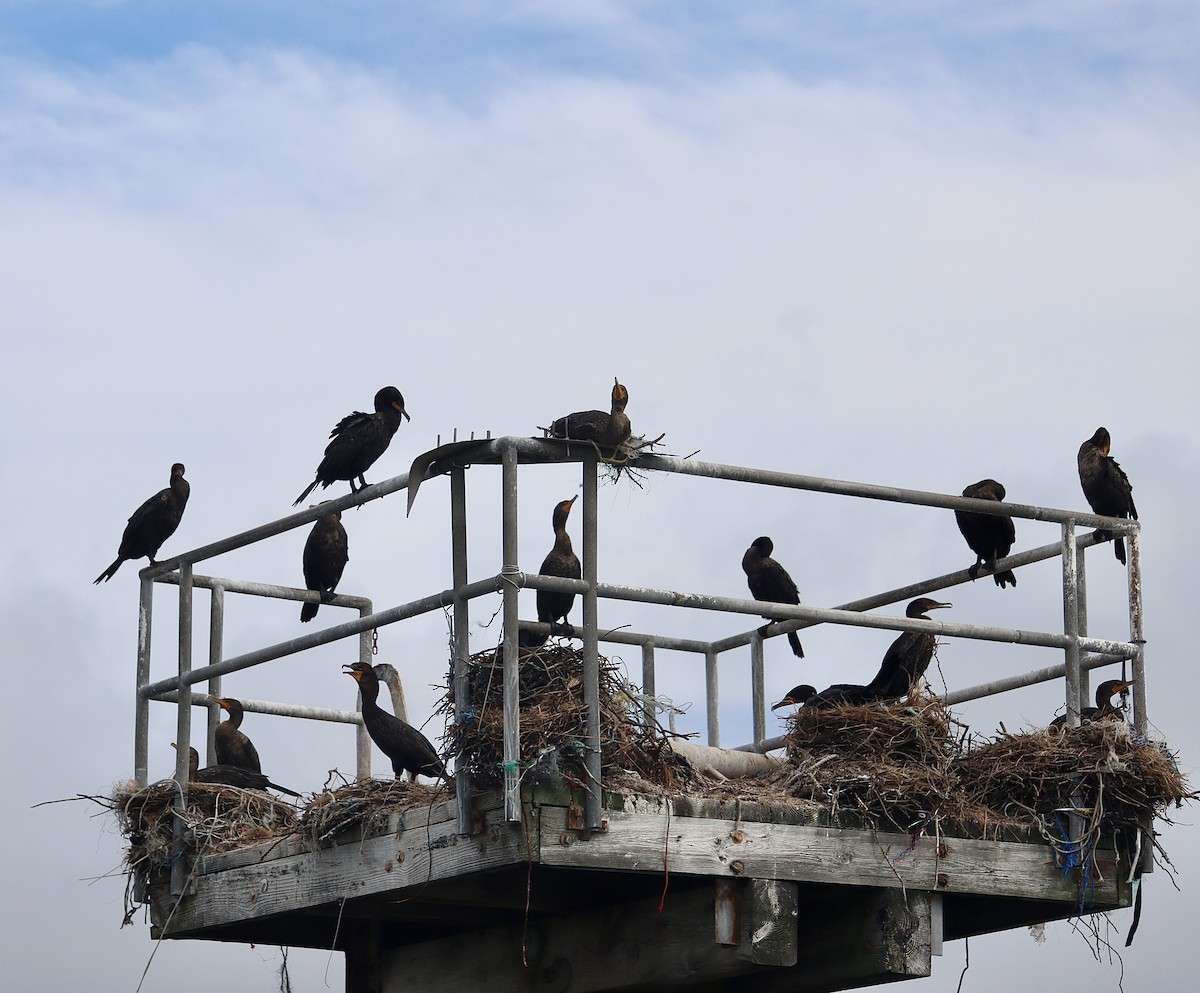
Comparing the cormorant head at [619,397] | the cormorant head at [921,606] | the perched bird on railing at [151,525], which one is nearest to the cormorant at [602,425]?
the cormorant head at [619,397]

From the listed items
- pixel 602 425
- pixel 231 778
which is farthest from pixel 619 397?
pixel 231 778

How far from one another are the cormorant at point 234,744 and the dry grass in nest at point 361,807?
297 centimetres

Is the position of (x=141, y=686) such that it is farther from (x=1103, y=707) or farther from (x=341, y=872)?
(x=1103, y=707)

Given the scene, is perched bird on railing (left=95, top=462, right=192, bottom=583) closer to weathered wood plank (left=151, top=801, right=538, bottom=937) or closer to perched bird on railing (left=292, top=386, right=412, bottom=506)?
perched bird on railing (left=292, top=386, right=412, bottom=506)

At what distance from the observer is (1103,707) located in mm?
11273

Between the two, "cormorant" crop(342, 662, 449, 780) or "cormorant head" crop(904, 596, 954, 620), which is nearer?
"cormorant" crop(342, 662, 449, 780)

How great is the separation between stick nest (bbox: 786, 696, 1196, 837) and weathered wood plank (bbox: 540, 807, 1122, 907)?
0.14 m

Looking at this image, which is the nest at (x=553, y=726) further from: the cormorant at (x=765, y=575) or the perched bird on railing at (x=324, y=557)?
the cormorant at (x=765, y=575)

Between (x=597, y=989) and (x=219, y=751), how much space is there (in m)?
3.97

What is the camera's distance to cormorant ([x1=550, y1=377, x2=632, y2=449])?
28.4 feet

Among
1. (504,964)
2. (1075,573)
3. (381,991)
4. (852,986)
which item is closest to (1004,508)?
(1075,573)

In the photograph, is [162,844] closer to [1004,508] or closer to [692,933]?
[692,933]

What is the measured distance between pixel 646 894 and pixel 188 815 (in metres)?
2.46

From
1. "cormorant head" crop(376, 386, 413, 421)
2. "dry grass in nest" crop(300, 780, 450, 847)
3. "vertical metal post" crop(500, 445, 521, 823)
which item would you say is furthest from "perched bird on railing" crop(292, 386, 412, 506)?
"vertical metal post" crop(500, 445, 521, 823)
